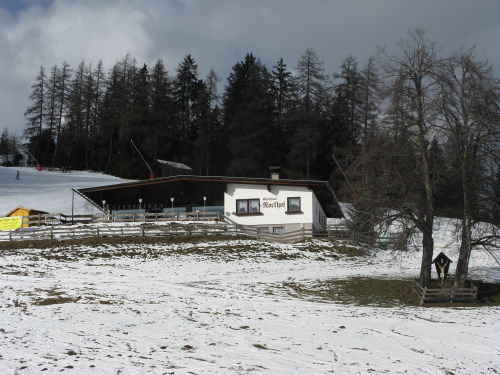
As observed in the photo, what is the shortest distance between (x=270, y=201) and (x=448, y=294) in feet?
64.2

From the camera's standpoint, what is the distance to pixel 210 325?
13180mm

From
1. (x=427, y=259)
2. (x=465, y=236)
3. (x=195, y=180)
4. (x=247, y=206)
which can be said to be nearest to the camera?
(x=465, y=236)

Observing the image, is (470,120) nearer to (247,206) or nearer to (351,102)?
(247,206)


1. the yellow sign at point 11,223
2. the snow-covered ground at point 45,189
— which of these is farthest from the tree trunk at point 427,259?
the snow-covered ground at point 45,189

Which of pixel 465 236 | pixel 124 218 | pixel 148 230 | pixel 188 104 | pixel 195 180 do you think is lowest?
pixel 148 230

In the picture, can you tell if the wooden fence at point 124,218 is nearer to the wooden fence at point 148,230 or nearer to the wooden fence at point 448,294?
the wooden fence at point 148,230

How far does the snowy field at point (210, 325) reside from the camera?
32.1 ft

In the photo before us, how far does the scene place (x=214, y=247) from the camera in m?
30.9

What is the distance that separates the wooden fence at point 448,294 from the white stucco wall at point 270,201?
56.8 ft

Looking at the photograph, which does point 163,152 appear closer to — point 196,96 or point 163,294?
point 196,96

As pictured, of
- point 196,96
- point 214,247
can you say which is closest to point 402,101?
point 214,247

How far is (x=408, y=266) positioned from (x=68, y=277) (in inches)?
809

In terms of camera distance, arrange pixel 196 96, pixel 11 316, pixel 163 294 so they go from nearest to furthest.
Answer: pixel 11 316, pixel 163 294, pixel 196 96

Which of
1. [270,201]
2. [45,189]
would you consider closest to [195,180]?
[270,201]
